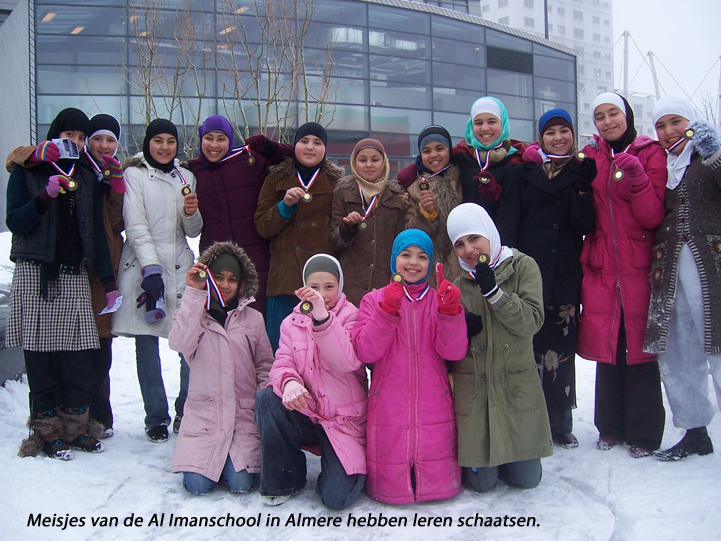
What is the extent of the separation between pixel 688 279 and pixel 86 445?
400 cm

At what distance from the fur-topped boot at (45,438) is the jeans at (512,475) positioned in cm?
250

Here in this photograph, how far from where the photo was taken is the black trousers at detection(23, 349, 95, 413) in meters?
3.49

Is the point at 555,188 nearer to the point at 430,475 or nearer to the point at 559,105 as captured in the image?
the point at 430,475

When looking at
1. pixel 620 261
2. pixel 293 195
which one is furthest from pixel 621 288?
pixel 293 195

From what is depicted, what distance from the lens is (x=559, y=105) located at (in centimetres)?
2188

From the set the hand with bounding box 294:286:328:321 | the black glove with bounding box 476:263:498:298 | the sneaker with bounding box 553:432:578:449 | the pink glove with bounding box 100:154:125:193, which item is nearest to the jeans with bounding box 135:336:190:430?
the pink glove with bounding box 100:154:125:193

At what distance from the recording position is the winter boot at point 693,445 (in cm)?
350

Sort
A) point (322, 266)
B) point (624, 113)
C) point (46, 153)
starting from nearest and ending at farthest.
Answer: point (322, 266), point (46, 153), point (624, 113)

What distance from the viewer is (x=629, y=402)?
12.1 feet

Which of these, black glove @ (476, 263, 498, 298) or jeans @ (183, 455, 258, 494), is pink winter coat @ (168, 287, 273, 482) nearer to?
jeans @ (183, 455, 258, 494)

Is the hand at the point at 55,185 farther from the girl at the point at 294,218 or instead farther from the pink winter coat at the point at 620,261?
the pink winter coat at the point at 620,261

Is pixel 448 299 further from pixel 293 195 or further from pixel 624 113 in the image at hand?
pixel 624 113

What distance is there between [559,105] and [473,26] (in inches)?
192

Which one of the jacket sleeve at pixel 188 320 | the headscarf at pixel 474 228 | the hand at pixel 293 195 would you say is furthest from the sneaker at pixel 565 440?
the jacket sleeve at pixel 188 320
